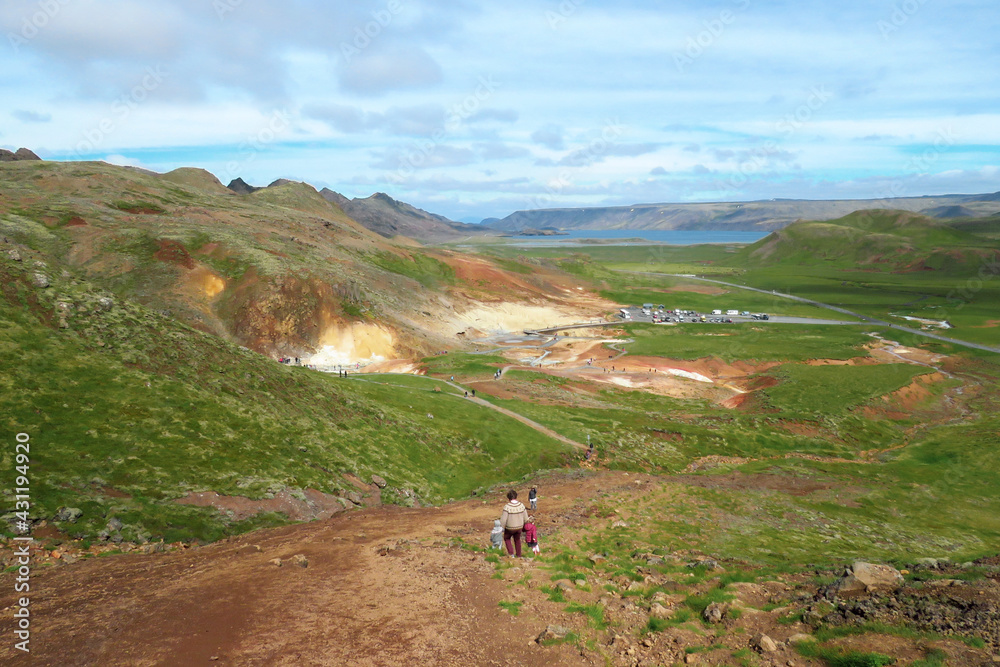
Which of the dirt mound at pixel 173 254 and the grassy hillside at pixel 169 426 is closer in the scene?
the grassy hillside at pixel 169 426

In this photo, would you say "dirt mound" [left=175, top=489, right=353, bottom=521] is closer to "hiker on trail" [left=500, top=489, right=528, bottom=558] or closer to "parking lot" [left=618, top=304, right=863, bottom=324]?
"hiker on trail" [left=500, top=489, right=528, bottom=558]

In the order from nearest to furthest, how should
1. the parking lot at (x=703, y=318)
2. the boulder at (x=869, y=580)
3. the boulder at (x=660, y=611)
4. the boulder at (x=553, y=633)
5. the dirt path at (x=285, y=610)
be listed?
the dirt path at (x=285, y=610) < the boulder at (x=553, y=633) < the boulder at (x=869, y=580) < the boulder at (x=660, y=611) < the parking lot at (x=703, y=318)

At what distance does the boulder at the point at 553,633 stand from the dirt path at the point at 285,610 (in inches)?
10.5

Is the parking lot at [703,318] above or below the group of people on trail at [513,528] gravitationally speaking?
below

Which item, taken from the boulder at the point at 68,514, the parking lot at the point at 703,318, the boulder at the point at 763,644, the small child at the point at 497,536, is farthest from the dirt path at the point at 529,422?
the parking lot at the point at 703,318

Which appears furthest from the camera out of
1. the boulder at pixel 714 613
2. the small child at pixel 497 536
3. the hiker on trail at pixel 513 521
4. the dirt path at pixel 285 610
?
the small child at pixel 497 536

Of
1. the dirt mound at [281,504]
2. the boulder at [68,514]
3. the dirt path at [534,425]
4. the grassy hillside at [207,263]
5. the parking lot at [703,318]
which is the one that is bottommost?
the parking lot at [703,318]

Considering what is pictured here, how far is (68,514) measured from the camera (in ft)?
65.4

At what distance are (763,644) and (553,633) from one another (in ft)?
17.9

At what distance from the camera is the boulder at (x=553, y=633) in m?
14.3

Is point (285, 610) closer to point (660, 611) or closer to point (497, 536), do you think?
point (497, 536)

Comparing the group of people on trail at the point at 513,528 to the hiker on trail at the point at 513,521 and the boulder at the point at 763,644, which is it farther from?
the boulder at the point at 763,644

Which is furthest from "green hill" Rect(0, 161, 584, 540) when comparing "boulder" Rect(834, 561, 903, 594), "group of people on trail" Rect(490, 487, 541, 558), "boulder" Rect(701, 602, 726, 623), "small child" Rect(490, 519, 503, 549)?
"boulder" Rect(834, 561, 903, 594)

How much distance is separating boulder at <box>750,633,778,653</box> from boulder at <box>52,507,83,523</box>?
949 inches
